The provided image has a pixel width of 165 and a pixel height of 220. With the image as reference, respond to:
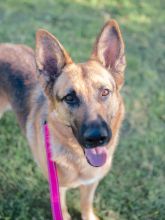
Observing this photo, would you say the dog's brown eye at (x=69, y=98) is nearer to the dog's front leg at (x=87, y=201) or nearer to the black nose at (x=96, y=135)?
the black nose at (x=96, y=135)

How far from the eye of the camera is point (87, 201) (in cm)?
418

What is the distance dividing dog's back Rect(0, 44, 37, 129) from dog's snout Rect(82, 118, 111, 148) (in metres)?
1.32

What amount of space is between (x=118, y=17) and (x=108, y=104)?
4.31 metres

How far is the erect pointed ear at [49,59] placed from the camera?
340 cm

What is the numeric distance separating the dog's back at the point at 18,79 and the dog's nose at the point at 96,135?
52.4 inches

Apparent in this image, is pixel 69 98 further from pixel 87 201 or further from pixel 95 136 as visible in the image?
pixel 87 201

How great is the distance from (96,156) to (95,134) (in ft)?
1.27

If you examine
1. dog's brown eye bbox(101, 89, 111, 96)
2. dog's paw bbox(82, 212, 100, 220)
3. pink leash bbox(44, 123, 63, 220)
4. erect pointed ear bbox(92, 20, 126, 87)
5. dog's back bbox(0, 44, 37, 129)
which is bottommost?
dog's paw bbox(82, 212, 100, 220)

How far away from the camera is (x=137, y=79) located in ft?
19.9

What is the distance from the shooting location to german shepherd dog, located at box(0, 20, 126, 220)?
325 cm

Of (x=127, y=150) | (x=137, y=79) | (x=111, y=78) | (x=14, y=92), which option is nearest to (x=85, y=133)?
(x=111, y=78)

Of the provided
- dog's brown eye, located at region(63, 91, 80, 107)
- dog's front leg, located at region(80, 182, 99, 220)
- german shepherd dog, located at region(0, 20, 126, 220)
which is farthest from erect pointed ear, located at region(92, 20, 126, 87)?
dog's front leg, located at region(80, 182, 99, 220)

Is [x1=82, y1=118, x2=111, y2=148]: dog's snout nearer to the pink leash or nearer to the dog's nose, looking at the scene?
the dog's nose

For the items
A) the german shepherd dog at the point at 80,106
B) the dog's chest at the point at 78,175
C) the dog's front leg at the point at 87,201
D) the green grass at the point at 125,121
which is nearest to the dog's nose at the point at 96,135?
the german shepherd dog at the point at 80,106
